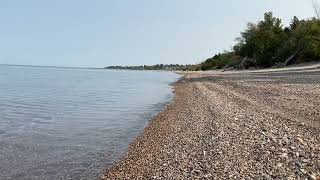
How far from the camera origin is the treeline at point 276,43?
223 feet

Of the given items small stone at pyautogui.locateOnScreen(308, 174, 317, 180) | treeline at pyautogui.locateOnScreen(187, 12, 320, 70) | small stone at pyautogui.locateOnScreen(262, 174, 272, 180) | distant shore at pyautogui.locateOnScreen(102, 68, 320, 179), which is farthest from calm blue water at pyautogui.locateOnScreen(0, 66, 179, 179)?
treeline at pyautogui.locateOnScreen(187, 12, 320, 70)

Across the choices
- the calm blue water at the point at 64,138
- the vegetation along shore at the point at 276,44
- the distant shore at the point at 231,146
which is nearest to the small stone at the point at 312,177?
the distant shore at the point at 231,146

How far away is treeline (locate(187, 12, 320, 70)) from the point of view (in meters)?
68.1

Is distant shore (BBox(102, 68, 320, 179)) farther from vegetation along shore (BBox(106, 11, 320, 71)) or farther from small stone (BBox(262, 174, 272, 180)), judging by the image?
vegetation along shore (BBox(106, 11, 320, 71))

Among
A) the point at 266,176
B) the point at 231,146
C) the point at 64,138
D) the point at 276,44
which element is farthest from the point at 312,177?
the point at 276,44

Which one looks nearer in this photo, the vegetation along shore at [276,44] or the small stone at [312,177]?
the small stone at [312,177]

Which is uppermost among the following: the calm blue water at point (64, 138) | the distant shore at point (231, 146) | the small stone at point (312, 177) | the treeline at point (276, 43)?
the treeline at point (276, 43)

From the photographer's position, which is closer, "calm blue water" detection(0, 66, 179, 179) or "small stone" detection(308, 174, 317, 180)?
"small stone" detection(308, 174, 317, 180)

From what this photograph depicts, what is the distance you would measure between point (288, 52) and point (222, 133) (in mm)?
62155

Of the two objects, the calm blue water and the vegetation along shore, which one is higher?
the vegetation along shore

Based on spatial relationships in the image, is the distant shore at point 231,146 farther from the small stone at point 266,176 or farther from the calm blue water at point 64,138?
the calm blue water at point 64,138

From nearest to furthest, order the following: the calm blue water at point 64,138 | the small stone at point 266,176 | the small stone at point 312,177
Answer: the small stone at point 312,177 < the small stone at point 266,176 < the calm blue water at point 64,138

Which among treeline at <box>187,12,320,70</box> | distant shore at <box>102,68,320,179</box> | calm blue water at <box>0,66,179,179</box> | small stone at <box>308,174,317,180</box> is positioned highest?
treeline at <box>187,12,320,70</box>

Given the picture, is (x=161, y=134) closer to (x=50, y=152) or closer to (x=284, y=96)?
(x=50, y=152)
